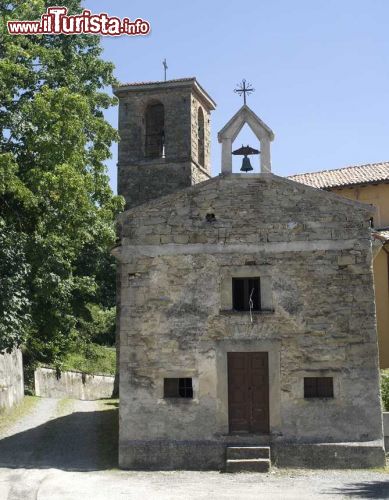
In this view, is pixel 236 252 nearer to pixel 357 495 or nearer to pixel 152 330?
pixel 152 330

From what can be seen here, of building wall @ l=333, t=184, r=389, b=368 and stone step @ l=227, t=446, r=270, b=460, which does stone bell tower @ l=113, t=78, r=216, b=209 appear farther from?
stone step @ l=227, t=446, r=270, b=460

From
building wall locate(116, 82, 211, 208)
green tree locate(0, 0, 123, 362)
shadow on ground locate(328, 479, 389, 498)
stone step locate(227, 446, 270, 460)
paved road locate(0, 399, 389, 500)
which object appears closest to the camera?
shadow on ground locate(328, 479, 389, 498)

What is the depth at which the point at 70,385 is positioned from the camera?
97.7ft

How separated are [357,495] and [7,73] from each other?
12.7m

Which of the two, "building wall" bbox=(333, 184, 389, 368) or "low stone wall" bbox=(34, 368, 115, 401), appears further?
"low stone wall" bbox=(34, 368, 115, 401)

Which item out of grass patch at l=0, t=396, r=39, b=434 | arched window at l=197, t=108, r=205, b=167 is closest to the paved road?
grass patch at l=0, t=396, r=39, b=434

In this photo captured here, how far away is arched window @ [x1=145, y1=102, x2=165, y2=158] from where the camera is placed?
25.5m

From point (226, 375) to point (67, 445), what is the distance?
493cm

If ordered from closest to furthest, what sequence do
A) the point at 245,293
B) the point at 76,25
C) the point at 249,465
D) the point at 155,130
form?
the point at 249,465 < the point at 245,293 < the point at 76,25 < the point at 155,130

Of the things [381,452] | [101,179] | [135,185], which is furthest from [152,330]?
[135,185]

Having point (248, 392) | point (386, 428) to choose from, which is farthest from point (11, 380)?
point (386, 428)

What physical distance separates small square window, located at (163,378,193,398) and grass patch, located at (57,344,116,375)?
17517 millimetres

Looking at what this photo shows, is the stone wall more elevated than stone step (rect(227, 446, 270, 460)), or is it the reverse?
the stone wall

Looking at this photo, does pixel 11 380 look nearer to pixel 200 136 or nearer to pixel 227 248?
pixel 227 248
